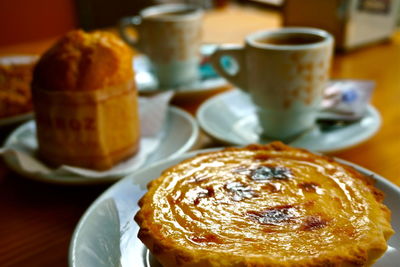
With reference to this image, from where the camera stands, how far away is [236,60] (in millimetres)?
1014

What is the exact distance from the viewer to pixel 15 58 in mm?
1429

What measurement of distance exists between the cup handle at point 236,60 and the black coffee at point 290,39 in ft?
0.17

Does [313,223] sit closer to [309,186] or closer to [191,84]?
[309,186]

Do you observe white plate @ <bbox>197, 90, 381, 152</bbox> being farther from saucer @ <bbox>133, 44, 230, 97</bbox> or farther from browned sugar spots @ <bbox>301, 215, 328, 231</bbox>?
browned sugar spots @ <bbox>301, 215, 328, 231</bbox>

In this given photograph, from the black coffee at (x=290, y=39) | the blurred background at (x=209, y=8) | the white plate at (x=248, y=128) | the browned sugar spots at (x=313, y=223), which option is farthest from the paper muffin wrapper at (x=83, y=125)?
the blurred background at (x=209, y=8)

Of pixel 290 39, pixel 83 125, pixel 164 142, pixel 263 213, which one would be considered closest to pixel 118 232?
pixel 263 213

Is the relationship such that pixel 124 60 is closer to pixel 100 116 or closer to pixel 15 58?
pixel 100 116

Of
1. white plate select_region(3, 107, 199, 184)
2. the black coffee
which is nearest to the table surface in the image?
white plate select_region(3, 107, 199, 184)

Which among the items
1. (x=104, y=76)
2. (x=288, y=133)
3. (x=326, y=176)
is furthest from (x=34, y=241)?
(x=288, y=133)

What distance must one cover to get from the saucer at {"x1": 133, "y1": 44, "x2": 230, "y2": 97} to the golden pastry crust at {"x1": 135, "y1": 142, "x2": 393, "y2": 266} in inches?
22.3

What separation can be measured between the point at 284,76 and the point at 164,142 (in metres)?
0.30

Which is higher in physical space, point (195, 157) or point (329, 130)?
point (195, 157)

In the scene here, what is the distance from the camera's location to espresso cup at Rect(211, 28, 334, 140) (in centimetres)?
90

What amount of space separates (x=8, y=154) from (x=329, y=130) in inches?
26.7
